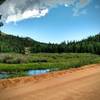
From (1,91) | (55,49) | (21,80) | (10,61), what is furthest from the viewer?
(55,49)

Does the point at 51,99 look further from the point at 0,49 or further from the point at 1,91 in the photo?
the point at 0,49

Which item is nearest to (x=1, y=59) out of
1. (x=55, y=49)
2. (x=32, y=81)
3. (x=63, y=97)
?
(x=32, y=81)

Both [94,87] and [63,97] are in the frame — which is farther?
[94,87]

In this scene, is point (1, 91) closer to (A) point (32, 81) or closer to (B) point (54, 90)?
(B) point (54, 90)

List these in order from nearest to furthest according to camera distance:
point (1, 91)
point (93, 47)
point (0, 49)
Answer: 1. point (1, 91)
2. point (93, 47)
3. point (0, 49)

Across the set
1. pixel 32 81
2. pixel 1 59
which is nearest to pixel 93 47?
pixel 1 59

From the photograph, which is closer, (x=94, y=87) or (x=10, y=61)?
(x=94, y=87)

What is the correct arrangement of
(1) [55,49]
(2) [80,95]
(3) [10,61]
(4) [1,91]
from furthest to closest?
(1) [55,49] < (3) [10,61] < (4) [1,91] < (2) [80,95]

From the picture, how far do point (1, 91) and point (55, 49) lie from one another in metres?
167

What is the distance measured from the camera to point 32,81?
20016 millimetres

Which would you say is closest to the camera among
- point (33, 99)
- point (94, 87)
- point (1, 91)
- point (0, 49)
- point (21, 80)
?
point (33, 99)

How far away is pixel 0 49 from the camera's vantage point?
560 feet

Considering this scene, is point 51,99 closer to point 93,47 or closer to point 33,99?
point 33,99

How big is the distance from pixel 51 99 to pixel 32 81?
21.2ft
